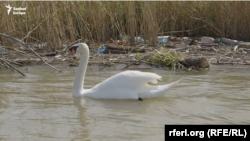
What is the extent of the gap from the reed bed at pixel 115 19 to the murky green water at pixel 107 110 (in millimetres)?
2539

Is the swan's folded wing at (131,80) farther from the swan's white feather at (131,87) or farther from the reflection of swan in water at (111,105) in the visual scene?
the reflection of swan in water at (111,105)

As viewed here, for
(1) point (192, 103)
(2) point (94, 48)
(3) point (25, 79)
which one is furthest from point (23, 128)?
(2) point (94, 48)

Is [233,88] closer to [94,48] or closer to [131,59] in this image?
[131,59]

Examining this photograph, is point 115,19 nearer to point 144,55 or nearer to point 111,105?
point 144,55

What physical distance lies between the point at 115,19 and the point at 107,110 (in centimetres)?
650

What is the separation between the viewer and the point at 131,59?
381 inches

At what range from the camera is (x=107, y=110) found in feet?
17.8

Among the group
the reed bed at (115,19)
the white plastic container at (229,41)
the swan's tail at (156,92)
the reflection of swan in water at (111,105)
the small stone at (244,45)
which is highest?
the reed bed at (115,19)

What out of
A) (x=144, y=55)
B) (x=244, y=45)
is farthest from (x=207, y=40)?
(x=144, y=55)

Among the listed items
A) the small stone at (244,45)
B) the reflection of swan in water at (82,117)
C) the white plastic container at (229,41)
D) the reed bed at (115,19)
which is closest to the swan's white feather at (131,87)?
the reflection of swan in water at (82,117)

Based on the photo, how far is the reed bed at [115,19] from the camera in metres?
10.1

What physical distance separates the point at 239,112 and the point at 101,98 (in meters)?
1.83

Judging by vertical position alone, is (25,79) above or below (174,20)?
below

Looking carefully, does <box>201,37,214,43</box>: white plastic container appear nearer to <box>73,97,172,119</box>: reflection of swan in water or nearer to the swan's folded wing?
<box>73,97,172,119</box>: reflection of swan in water
